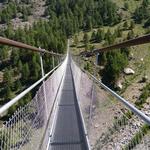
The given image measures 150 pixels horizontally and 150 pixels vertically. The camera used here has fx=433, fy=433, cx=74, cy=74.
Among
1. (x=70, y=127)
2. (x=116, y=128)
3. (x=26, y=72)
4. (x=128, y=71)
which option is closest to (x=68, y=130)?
(x=70, y=127)

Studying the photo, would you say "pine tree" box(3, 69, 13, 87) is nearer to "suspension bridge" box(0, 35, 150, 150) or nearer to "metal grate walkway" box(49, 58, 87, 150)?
"metal grate walkway" box(49, 58, 87, 150)

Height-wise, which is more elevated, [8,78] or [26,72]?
[26,72]

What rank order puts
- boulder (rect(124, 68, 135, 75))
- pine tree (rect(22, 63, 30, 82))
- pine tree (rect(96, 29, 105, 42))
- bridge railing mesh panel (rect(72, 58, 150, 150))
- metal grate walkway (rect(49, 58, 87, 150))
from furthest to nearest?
pine tree (rect(96, 29, 105, 42)), pine tree (rect(22, 63, 30, 82)), boulder (rect(124, 68, 135, 75)), metal grate walkway (rect(49, 58, 87, 150)), bridge railing mesh panel (rect(72, 58, 150, 150))

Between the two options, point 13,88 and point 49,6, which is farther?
point 49,6

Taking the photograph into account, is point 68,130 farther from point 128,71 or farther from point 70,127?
point 128,71

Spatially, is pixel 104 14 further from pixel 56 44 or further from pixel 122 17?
pixel 56 44

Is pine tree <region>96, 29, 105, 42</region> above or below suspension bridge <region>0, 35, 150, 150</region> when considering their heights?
above

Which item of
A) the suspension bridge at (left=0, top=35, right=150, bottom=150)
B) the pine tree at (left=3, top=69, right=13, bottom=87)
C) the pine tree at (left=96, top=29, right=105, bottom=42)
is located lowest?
the pine tree at (left=3, top=69, right=13, bottom=87)

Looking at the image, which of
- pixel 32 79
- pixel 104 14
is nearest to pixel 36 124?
pixel 32 79

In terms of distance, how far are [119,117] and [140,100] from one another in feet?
262

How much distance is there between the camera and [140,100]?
82.6 metres

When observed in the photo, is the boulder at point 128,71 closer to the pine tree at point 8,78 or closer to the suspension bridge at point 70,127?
the pine tree at point 8,78

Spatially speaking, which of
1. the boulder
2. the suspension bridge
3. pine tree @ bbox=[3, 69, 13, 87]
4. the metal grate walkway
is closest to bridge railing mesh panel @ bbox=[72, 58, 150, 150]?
the suspension bridge

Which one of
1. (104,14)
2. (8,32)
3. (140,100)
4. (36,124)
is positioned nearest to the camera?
(36,124)
